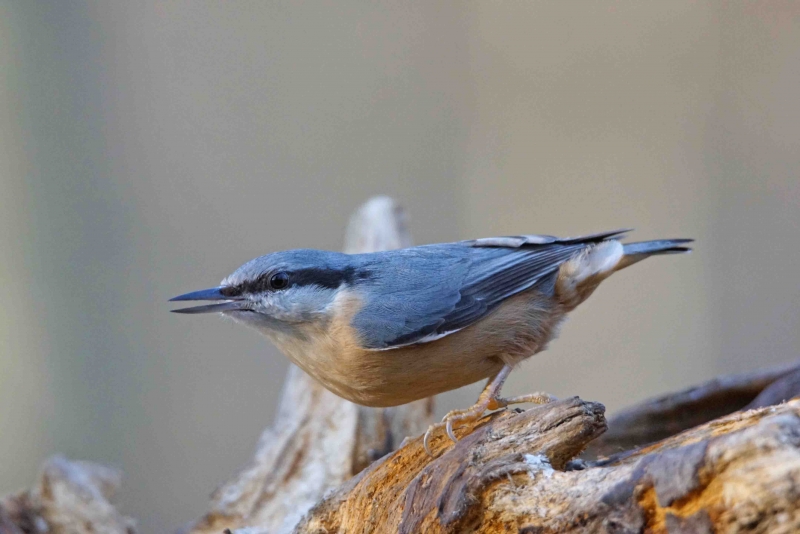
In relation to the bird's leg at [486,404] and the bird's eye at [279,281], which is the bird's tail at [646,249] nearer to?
the bird's leg at [486,404]

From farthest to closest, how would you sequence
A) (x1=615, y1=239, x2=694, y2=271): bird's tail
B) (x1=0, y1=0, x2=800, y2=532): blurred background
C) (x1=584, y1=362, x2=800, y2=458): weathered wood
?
(x1=0, y1=0, x2=800, y2=532): blurred background, (x1=584, y1=362, x2=800, y2=458): weathered wood, (x1=615, y1=239, x2=694, y2=271): bird's tail

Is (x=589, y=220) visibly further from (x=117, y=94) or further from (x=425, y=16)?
(x=117, y=94)

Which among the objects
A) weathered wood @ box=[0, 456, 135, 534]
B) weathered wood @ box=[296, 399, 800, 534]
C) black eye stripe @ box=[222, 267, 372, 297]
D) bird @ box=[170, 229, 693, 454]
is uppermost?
black eye stripe @ box=[222, 267, 372, 297]

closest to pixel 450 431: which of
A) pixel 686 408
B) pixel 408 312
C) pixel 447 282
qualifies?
pixel 408 312

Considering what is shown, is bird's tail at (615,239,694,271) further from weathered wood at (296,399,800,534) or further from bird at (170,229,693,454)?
weathered wood at (296,399,800,534)

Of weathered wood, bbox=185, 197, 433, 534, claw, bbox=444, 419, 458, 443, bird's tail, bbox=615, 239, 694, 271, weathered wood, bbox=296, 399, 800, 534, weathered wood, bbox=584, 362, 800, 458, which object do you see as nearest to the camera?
weathered wood, bbox=296, 399, 800, 534

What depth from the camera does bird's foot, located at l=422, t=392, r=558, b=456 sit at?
2268 mm

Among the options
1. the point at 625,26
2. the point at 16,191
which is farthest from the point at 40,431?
the point at 625,26

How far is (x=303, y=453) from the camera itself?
3.23 m

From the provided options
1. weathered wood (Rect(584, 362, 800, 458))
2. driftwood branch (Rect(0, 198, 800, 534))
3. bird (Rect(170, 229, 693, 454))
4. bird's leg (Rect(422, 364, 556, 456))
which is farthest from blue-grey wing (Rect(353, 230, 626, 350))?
weathered wood (Rect(584, 362, 800, 458))

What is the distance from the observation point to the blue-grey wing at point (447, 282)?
2.33m

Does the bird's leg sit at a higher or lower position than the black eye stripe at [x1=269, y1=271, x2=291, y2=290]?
lower

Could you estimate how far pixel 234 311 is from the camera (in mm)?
2412

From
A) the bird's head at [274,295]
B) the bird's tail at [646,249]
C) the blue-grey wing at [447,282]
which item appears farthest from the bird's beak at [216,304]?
the bird's tail at [646,249]
